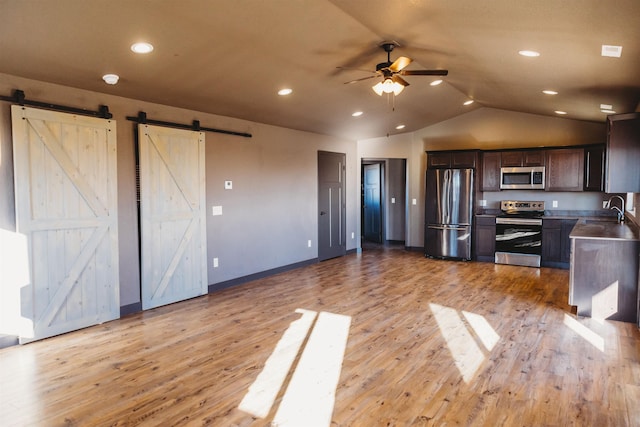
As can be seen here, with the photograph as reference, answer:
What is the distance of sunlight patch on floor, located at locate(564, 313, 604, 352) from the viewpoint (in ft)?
12.4

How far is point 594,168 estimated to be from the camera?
7020 mm

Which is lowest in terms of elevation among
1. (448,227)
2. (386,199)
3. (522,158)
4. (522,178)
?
(448,227)

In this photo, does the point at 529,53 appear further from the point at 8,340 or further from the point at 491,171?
the point at 8,340

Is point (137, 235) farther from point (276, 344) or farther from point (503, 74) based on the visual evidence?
point (503, 74)

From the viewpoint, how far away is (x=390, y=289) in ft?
19.1

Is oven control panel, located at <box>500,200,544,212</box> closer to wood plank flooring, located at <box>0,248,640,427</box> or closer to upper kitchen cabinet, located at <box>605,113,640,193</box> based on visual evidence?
wood plank flooring, located at <box>0,248,640,427</box>

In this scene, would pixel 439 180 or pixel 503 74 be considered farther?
pixel 439 180

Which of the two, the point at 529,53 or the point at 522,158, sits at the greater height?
the point at 529,53

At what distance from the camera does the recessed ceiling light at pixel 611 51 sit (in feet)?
9.84

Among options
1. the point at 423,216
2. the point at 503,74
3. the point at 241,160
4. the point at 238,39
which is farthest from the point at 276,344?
the point at 423,216

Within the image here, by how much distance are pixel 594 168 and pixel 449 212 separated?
2.53 meters

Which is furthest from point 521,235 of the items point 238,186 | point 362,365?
point 362,365

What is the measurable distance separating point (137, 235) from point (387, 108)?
4.24 meters

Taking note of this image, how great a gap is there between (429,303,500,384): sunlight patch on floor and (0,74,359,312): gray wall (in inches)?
116
